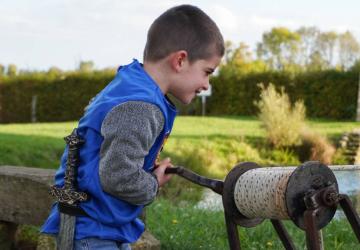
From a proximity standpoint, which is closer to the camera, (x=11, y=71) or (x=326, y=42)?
(x=11, y=71)

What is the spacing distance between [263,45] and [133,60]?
74.2 metres

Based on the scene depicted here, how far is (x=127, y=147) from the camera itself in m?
2.01

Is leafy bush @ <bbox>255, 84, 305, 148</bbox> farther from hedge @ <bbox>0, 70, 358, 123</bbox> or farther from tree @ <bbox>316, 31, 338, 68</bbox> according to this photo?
tree @ <bbox>316, 31, 338, 68</bbox>

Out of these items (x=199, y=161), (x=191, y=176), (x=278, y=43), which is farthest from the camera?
(x=278, y=43)

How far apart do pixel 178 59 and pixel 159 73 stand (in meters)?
0.08

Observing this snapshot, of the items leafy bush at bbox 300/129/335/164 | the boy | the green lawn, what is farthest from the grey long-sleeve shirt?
leafy bush at bbox 300/129/335/164

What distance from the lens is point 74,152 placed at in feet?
7.28

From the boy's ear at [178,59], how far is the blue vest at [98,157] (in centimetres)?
9

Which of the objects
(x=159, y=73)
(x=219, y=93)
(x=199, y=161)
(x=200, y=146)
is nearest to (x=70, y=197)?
(x=159, y=73)

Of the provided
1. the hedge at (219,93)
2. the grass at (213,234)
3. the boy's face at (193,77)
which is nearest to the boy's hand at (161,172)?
the boy's face at (193,77)

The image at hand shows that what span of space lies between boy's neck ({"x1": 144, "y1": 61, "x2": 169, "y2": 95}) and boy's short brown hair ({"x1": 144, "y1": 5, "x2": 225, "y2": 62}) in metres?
0.02

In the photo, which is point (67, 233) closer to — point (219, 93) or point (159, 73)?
point (159, 73)

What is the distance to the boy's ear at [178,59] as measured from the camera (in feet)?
7.11

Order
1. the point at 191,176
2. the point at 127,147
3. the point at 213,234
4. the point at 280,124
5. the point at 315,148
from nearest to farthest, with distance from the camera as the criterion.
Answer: the point at 127,147
the point at 191,176
the point at 213,234
the point at 315,148
the point at 280,124
